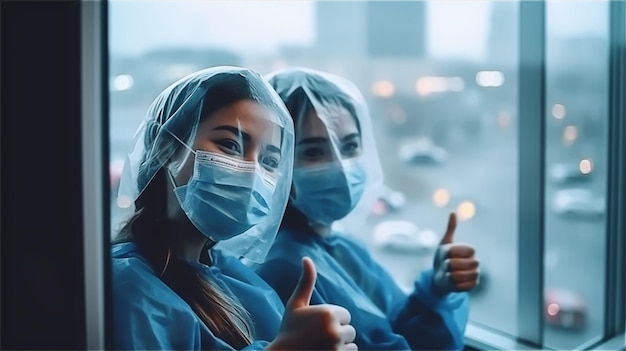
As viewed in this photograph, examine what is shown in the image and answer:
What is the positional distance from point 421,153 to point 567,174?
468 millimetres

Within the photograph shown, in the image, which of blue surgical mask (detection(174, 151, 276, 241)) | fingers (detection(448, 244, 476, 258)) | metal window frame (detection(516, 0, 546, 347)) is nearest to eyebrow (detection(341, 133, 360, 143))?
blue surgical mask (detection(174, 151, 276, 241))

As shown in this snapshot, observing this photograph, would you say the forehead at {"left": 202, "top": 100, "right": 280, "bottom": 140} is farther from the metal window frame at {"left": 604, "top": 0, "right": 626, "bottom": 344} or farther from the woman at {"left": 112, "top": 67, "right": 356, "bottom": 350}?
the metal window frame at {"left": 604, "top": 0, "right": 626, "bottom": 344}

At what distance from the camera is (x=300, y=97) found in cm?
112

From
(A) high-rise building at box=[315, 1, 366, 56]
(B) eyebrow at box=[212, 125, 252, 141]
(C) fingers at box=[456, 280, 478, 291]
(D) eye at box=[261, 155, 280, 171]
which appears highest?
(A) high-rise building at box=[315, 1, 366, 56]

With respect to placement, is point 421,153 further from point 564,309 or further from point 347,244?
point 564,309

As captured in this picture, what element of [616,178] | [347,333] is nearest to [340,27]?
[347,333]

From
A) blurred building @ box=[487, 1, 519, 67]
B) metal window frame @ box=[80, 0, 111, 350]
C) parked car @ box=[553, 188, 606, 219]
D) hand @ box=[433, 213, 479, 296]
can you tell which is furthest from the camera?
parked car @ box=[553, 188, 606, 219]

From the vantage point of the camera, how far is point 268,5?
1.18 meters

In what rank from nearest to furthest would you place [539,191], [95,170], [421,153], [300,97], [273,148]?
A: [95,170]
[273,148]
[300,97]
[421,153]
[539,191]

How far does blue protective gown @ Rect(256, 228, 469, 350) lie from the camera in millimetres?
1098

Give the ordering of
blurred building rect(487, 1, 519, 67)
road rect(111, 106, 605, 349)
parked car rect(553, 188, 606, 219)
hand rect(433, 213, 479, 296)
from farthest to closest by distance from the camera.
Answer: parked car rect(553, 188, 606, 219), blurred building rect(487, 1, 519, 67), road rect(111, 106, 605, 349), hand rect(433, 213, 479, 296)

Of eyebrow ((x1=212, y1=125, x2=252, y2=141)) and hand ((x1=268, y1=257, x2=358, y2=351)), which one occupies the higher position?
eyebrow ((x1=212, y1=125, x2=252, y2=141))

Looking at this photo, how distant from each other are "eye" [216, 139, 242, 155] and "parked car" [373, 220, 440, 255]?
0.50m

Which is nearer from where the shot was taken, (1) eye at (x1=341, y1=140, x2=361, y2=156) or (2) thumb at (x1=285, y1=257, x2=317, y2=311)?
(2) thumb at (x1=285, y1=257, x2=317, y2=311)
